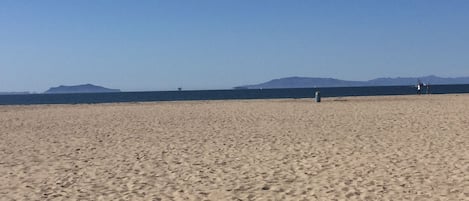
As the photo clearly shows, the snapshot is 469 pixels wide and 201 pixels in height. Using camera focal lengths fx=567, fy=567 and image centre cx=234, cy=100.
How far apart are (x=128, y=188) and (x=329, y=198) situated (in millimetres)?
2768

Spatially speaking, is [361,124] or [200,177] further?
[361,124]

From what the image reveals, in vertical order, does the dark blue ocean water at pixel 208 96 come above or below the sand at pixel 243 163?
above

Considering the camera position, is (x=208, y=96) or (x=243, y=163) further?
(x=208, y=96)

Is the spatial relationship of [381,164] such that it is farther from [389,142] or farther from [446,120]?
[446,120]

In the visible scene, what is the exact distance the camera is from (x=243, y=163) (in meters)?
9.77

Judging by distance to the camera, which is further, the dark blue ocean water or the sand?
the dark blue ocean water

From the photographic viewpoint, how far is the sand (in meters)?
7.42

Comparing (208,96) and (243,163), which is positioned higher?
(208,96)

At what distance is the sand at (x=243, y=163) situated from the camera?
7.42 metres

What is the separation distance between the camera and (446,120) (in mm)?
17641

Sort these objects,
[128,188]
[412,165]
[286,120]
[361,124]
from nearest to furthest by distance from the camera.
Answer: [128,188]
[412,165]
[361,124]
[286,120]

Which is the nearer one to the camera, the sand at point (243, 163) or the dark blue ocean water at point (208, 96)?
the sand at point (243, 163)

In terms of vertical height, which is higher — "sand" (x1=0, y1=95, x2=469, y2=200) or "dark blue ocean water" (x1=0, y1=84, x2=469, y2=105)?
"dark blue ocean water" (x1=0, y1=84, x2=469, y2=105)

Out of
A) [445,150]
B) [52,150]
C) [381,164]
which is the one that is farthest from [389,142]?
[52,150]
